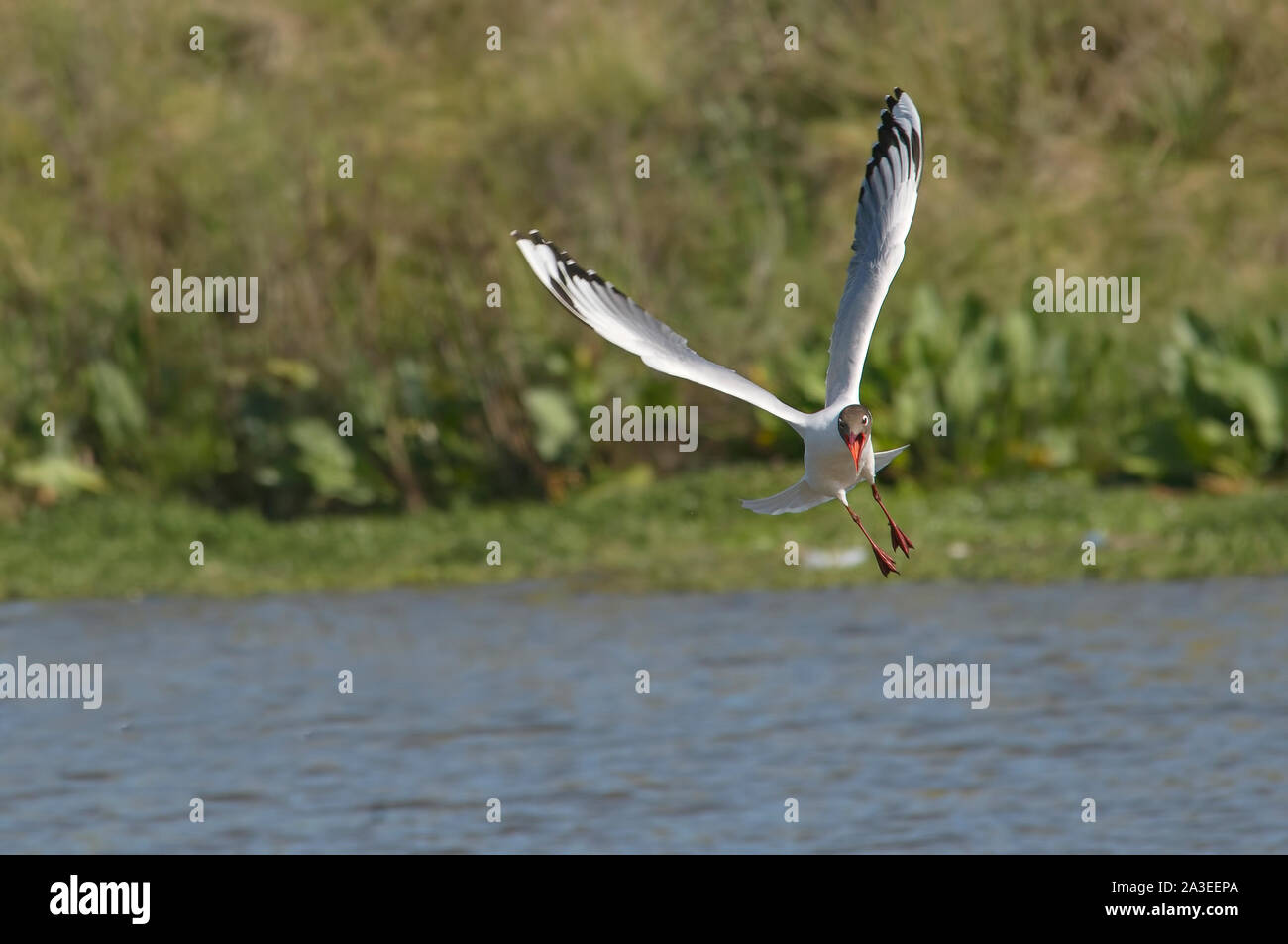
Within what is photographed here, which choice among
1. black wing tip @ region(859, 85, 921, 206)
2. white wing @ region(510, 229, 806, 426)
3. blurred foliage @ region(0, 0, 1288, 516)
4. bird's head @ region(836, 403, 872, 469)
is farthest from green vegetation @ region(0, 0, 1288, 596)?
bird's head @ region(836, 403, 872, 469)

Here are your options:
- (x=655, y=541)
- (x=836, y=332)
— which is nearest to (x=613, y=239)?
(x=655, y=541)

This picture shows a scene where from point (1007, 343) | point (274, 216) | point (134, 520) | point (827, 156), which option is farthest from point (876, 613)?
point (827, 156)

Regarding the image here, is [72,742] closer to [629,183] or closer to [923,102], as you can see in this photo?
A: [629,183]

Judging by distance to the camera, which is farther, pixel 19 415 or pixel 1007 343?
pixel 19 415

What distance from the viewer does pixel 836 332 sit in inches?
324

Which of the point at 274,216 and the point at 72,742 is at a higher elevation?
the point at 274,216

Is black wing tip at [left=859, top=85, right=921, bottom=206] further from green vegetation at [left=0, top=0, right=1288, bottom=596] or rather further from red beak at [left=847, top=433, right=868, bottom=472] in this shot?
green vegetation at [left=0, top=0, right=1288, bottom=596]

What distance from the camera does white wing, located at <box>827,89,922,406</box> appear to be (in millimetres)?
8203

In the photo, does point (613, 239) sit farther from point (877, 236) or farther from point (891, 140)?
point (877, 236)

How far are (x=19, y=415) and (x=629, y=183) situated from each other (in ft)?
20.1

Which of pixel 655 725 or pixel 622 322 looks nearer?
pixel 622 322

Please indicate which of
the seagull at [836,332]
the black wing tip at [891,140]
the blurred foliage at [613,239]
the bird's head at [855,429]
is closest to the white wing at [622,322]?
the seagull at [836,332]

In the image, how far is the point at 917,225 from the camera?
2325 cm

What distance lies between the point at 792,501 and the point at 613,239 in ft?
43.9
